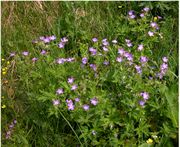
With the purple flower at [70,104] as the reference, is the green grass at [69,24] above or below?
above

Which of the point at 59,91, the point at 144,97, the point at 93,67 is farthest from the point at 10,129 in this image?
the point at 144,97

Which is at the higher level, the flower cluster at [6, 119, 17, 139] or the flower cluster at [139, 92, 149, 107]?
A: the flower cluster at [139, 92, 149, 107]

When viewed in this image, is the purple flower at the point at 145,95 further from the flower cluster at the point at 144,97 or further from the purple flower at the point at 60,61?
the purple flower at the point at 60,61

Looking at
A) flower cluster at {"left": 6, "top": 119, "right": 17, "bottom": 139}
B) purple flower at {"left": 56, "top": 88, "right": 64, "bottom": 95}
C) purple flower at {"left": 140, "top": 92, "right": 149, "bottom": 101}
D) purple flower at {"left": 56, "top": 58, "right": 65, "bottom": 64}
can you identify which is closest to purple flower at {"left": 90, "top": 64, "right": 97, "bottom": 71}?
purple flower at {"left": 56, "top": 58, "right": 65, "bottom": 64}

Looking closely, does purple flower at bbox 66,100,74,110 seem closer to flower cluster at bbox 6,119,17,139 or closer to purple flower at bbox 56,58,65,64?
purple flower at bbox 56,58,65,64

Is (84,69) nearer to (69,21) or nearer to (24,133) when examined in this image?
(24,133)

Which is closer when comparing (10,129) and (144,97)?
(144,97)

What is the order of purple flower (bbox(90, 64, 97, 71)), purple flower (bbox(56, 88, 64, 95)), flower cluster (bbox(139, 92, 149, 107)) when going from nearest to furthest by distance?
flower cluster (bbox(139, 92, 149, 107)), purple flower (bbox(56, 88, 64, 95)), purple flower (bbox(90, 64, 97, 71))

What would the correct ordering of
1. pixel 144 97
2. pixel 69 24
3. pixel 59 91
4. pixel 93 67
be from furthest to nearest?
pixel 69 24 → pixel 93 67 → pixel 59 91 → pixel 144 97

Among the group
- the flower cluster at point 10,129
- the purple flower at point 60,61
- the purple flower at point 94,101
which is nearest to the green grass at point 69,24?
the flower cluster at point 10,129

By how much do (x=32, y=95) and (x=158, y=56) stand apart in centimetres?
98

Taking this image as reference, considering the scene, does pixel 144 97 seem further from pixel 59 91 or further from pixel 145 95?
pixel 59 91

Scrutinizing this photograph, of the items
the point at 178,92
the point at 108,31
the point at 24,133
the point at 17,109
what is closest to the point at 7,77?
the point at 17,109

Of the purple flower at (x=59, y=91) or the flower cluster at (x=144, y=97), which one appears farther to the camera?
the purple flower at (x=59, y=91)
